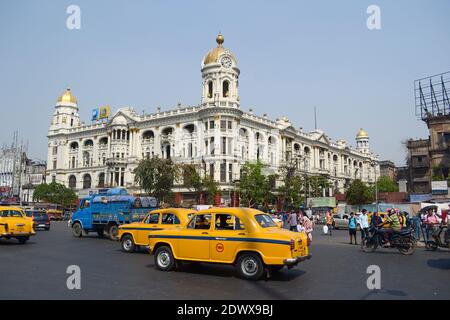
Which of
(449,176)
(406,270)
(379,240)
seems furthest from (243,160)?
(406,270)

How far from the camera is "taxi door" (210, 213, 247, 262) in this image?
10281 mm

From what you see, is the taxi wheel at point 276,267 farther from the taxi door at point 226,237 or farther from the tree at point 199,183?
the tree at point 199,183

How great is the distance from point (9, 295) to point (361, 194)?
192 ft

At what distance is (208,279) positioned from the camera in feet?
33.5

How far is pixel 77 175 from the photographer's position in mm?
69750

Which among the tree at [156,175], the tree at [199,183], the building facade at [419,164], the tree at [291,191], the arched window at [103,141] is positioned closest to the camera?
the tree at [156,175]

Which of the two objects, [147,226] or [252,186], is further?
[252,186]

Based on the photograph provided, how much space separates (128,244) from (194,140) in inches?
1617

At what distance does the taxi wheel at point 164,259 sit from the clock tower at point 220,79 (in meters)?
43.7

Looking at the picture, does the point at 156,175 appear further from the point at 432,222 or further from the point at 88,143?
the point at 88,143

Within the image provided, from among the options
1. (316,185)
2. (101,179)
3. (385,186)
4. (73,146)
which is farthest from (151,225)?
(385,186)
